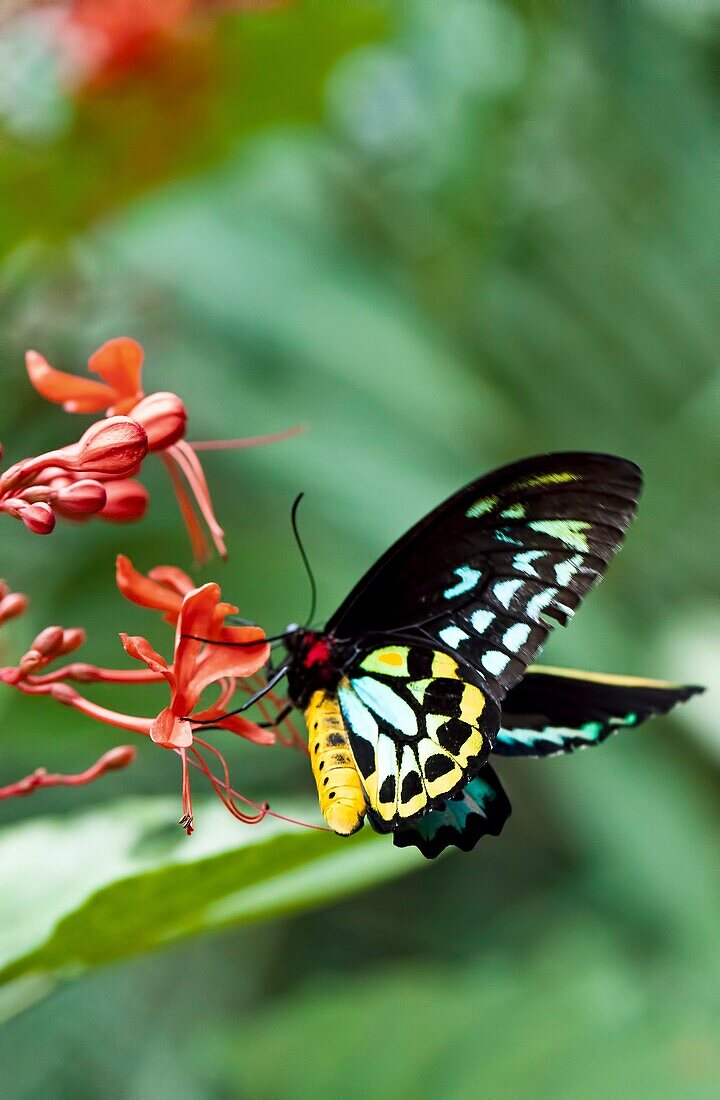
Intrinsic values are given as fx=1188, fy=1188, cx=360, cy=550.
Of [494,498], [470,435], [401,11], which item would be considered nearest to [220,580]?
[470,435]

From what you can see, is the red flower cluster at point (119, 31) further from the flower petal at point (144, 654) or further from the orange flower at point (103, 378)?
the flower petal at point (144, 654)

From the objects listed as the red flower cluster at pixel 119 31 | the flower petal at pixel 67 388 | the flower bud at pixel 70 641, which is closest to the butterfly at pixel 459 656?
the flower bud at pixel 70 641

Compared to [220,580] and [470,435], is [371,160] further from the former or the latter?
[220,580]

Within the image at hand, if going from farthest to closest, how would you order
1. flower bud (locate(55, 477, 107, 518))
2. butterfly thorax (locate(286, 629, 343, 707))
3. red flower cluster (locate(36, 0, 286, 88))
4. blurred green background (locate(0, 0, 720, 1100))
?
red flower cluster (locate(36, 0, 286, 88))
blurred green background (locate(0, 0, 720, 1100))
butterfly thorax (locate(286, 629, 343, 707))
flower bud (locate(55, 477, 107, 518))

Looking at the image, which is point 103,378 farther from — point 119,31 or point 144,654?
point 119,31

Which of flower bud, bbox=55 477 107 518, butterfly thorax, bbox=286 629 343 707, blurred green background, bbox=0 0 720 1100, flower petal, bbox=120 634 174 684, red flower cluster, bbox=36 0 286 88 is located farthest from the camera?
red flower cluster, bbox=36 0 286 88

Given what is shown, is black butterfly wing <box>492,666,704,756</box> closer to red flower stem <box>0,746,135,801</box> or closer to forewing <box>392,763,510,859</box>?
forewing <box>392,763,510,859</box>

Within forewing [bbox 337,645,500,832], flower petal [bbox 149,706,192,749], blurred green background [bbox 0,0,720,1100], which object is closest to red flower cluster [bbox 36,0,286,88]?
blurred green background [bbox 0,0,720,1100]
